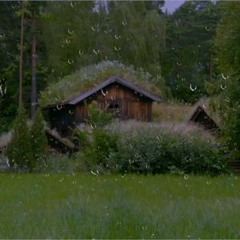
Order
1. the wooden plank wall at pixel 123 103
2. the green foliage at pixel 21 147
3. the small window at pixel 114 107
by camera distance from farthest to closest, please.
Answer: the small window at pixel 114 107 < the wooden plank wall at pixel 123 103 < the green foliage at pixel 21 147

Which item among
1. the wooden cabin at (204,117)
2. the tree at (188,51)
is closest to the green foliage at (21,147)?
the wooden cabin at (204,117)

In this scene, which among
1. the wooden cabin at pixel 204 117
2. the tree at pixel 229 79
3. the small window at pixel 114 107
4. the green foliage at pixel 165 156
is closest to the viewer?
the green foliage at pixel 165 156

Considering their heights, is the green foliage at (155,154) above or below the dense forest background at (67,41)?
below

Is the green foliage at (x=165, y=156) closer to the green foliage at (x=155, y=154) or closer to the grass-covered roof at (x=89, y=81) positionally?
the green foliage at (x=155, y=154)

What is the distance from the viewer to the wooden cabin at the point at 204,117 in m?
25.8

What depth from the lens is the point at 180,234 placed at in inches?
231

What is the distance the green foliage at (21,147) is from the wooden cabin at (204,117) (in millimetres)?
8513

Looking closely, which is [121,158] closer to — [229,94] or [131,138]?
[131,138]

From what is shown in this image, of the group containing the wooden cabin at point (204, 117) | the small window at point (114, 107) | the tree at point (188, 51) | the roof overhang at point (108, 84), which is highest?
the tree at point (188, 51)

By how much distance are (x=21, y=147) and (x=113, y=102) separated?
9.50 meters

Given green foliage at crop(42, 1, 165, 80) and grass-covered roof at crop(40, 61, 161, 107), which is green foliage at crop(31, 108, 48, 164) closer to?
grass-covered roof at crop(40, 61, 161, 107)

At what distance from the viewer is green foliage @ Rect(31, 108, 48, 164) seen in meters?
21.0

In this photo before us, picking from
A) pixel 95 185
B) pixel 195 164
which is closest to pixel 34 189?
pixel 95 185

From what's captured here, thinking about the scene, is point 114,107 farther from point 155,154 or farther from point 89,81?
point 155,154
